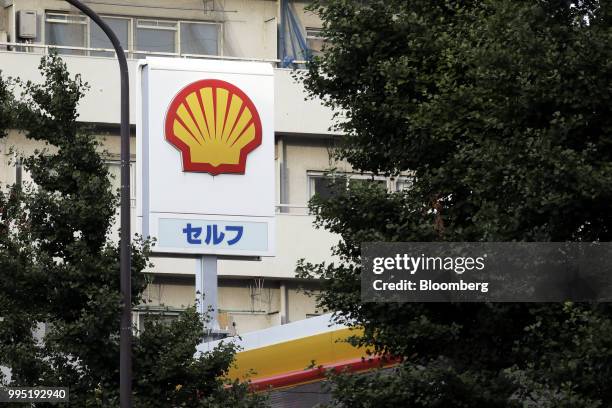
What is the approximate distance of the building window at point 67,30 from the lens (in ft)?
139

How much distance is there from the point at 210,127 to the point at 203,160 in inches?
22.8

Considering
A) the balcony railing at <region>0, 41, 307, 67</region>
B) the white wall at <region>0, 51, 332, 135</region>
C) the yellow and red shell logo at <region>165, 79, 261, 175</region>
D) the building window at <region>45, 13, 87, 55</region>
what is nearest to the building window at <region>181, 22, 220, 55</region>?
the balcony railing at <region>0, 41, 307, 67</region>

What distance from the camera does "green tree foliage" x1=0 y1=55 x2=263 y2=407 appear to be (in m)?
23.9

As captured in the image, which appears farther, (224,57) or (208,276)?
(224,57)

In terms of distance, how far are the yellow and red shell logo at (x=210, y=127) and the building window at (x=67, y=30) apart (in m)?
10.6

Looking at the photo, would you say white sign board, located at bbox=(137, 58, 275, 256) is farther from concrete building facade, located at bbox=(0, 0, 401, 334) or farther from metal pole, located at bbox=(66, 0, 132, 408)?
concrete building facade, located at bbox=(0, 0, 401, 334)

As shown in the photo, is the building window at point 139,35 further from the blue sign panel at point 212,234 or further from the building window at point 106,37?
the blue sign panel at point 212,234

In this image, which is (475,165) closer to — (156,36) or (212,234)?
(212,234)

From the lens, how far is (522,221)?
19438 millimetres

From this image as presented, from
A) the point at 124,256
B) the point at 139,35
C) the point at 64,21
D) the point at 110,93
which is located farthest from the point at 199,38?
the point at 124,256

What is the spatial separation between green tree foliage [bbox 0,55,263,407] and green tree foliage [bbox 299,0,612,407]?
2696mm

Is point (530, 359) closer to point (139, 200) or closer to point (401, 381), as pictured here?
point (401, 381)

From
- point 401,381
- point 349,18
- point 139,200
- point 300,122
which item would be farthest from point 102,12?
point 401,381

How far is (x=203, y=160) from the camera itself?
32.2 m
